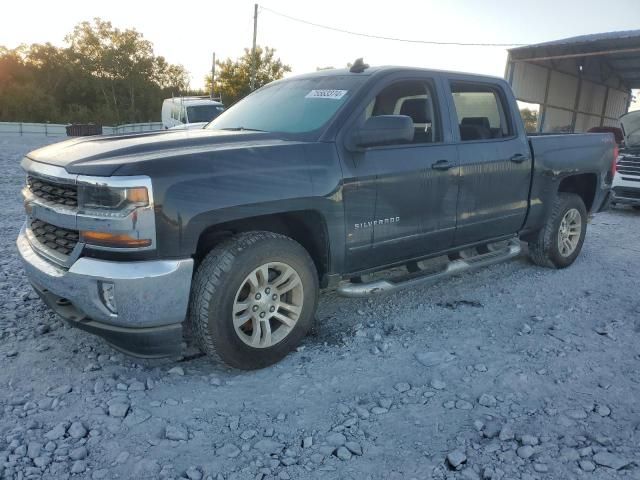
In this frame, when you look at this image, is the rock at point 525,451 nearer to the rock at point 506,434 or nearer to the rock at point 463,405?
the rock at point 506,434

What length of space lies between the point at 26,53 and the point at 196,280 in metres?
55.0

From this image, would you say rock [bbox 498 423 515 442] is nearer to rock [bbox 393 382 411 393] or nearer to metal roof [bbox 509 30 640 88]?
rock [bbox 393 382 411 393]

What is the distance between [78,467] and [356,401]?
1.39 m

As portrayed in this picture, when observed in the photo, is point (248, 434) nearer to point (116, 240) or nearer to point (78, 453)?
point (78, 453)

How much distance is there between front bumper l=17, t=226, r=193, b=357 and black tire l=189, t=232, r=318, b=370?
0.12 metres

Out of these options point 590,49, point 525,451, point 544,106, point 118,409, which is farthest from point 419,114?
point 544,106

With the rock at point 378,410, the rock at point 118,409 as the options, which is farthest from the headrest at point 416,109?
the rock at point 118,409

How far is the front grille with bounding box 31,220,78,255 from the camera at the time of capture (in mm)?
2746

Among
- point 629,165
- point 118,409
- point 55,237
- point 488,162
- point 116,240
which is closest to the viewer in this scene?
point 116,240

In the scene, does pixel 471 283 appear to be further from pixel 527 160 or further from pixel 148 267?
pixel 148 267

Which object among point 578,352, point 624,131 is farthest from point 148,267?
point 624,131

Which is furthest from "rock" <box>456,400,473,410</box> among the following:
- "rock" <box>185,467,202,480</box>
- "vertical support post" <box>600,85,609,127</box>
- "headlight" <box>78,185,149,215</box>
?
"vertical support post" <box>600,85,609,127</box>

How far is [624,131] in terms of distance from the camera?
9.84 meters

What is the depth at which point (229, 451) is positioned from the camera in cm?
237
